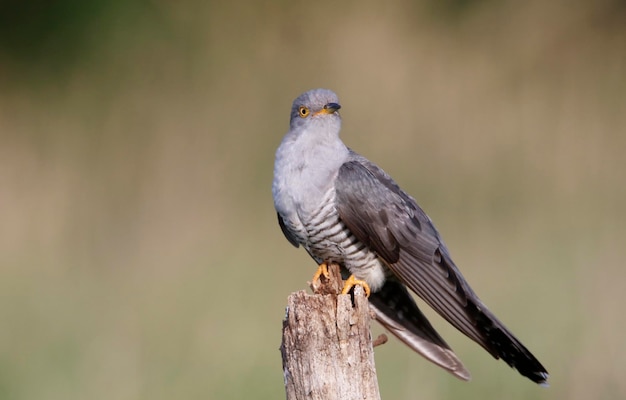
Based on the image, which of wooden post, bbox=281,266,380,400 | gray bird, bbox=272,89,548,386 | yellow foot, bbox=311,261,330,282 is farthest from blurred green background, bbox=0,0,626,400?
wooden post, bbox=281,266,380,400

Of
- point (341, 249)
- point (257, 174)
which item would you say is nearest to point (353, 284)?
point (341, 249)

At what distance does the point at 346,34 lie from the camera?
6.41m

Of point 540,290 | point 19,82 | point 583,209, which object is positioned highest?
point 19,82

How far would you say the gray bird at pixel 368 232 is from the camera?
11.5 ft

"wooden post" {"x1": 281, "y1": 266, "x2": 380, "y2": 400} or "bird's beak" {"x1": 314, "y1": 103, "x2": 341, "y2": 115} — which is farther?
"bird's beak" {"x1": 314, "y1": 103, "x2": 341, "y2": 115}

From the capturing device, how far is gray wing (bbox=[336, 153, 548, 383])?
11.3ft

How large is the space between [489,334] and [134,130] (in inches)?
113

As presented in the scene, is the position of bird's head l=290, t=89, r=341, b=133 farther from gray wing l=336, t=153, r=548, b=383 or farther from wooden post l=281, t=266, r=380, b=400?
wooden post l=281, t=266, r=380, b=400

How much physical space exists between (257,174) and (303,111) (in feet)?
5.60

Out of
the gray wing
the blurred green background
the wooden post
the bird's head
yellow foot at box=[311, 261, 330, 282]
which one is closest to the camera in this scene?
the wooden post

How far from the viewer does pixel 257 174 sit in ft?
17.7

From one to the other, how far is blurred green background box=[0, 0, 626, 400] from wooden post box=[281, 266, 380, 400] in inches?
58.1

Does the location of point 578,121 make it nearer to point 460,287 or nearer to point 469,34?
point 469,34

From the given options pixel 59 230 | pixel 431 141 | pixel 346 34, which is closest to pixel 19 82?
pixel 59 230
